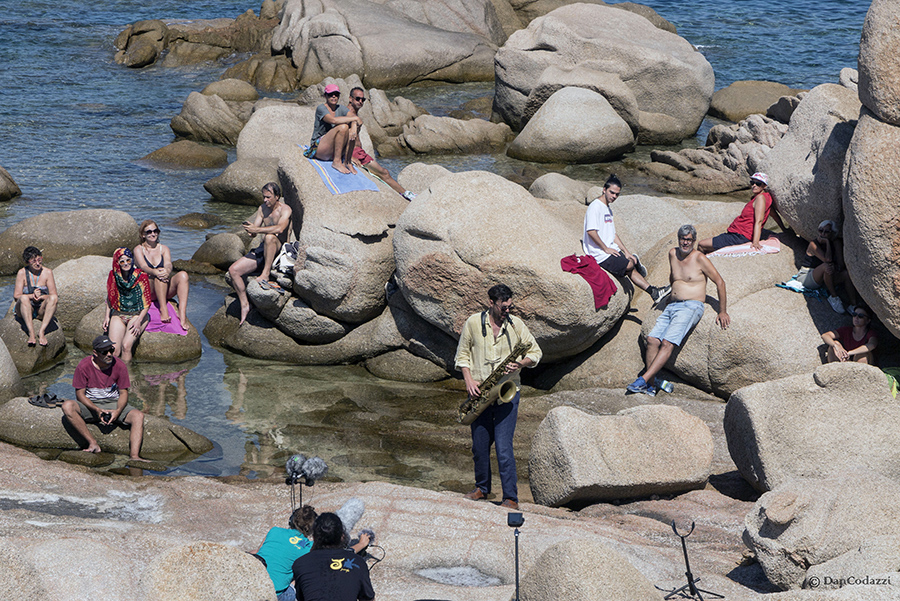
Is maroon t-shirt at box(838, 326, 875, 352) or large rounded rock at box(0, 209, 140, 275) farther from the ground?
maroon t-shirt at box(838, 326, 875, 352)

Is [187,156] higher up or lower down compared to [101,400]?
lower down

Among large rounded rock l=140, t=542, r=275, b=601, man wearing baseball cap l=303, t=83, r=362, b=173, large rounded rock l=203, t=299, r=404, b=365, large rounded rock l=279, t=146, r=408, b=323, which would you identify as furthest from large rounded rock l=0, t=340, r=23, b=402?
large rounded rock l=140, t=542, r=275, b=601

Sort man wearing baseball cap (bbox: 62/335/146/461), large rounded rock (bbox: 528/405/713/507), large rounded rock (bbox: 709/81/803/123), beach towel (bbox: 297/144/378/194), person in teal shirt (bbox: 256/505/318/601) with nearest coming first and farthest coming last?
person in teal shirt (bbox: 256/505/318/601) → large rounded rock (bbox: 528/405/713/507) → man wearing baseball cap (bbox: 62/335/146/461) → beach towel (bbox: 297/144/378/194) → large rounded rock (bbox: 709/81/803/123)

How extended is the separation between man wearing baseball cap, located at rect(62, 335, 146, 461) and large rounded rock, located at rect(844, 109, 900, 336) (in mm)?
7483

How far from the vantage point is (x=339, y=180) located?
11922mm

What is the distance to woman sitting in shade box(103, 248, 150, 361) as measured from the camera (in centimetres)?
1101

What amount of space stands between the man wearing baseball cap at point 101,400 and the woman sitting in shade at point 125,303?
204 centimetres

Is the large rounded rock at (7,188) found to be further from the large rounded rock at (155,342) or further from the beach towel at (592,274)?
the beach towel at (592,274)

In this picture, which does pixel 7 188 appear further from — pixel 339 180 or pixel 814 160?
pixel 814 160

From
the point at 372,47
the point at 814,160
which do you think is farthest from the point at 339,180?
the point at 372,47

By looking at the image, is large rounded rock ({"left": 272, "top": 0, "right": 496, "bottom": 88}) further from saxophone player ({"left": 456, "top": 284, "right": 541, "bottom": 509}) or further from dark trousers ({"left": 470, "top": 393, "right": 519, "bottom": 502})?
dark trousers ({"left": 470, "top": 393, "right": 519, "bottom": 502})

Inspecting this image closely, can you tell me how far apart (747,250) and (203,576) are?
8191 mm

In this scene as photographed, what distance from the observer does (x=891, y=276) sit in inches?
359

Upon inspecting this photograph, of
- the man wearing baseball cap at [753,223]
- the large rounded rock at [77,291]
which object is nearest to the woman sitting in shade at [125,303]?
the large rounded rock at [77,291]
